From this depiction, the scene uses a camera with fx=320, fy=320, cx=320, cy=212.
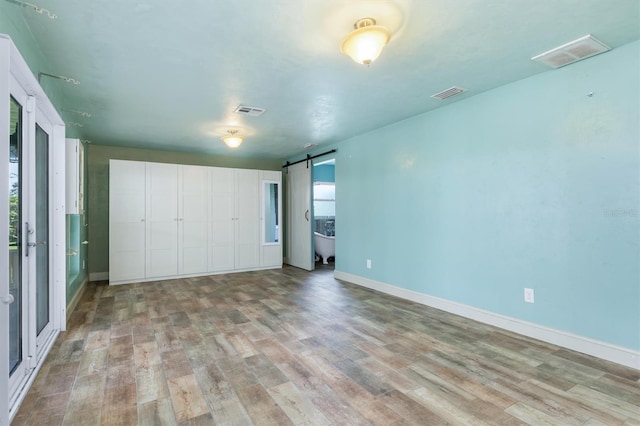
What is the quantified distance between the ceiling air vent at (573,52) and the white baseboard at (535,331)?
227 centimetres

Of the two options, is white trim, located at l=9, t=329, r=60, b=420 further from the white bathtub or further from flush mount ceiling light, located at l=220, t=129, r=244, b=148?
the white bathtub

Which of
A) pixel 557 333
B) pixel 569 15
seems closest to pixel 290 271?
pixel 557 333

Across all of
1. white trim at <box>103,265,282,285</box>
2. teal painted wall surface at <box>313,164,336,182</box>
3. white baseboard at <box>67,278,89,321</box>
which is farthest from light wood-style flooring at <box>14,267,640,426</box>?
teal painted wall surface at <box>313,164,336,182</box>

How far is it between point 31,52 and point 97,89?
910 millimetres

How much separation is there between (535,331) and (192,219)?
17.7 ft

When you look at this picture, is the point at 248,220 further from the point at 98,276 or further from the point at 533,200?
the point at 533,200

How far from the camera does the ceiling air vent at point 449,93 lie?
3248 mm

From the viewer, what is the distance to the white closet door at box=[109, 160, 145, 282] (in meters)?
5.34

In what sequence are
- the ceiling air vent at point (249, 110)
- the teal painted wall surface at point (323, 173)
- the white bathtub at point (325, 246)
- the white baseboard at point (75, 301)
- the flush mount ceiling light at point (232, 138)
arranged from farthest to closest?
the teal painted wall surface at point (323, 173), the white bathtub at point (325, 246), the flush mount ceiling light at point (232, 138), the ceiling air vent at point (249, 110), the white baseboard at point (75, 301)

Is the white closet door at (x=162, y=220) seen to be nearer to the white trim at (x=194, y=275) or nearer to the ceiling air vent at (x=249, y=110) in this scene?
the white trim at (x=194, y=275)

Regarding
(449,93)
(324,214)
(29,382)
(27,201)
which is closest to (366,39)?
(449,93)

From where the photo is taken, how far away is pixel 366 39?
2.06 meters

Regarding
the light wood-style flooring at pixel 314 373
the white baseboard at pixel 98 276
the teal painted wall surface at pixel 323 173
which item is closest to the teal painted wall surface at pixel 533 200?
the light wood-style flooring at pixel 314 373

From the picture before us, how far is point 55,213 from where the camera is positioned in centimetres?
303
